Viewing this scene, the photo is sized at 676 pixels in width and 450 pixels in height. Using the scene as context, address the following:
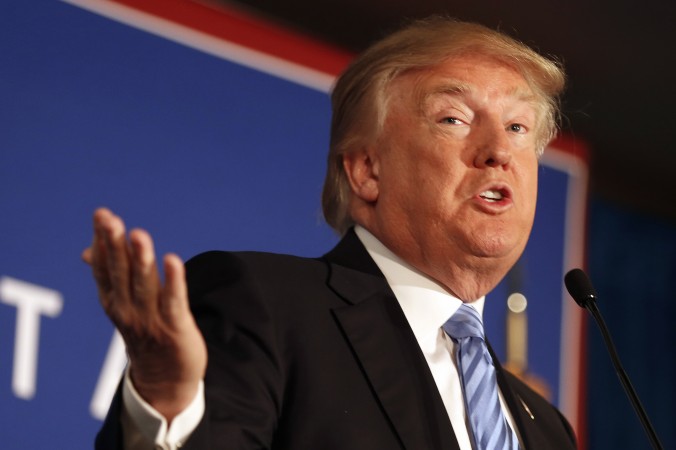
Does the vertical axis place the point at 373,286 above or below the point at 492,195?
below

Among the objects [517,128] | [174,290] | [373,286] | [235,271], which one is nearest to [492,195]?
[517,128]

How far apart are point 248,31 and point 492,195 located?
158 centimetres

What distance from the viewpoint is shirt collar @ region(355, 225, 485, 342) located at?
2.08m

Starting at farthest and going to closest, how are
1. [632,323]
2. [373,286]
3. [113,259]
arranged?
[632,323]
[373,286]
[113,259]

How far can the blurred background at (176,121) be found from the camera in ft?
9.72

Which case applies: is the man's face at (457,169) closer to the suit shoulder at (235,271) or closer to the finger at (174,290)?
the suit shoulder at (235,271)

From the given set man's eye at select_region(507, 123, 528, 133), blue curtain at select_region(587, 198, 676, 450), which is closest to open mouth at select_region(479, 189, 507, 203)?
man's eye at select_region(507, 123, 528, 133)

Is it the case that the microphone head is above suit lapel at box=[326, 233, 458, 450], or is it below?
above

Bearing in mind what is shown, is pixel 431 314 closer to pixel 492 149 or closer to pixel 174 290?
pixel 492 149

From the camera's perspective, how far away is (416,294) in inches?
83.4

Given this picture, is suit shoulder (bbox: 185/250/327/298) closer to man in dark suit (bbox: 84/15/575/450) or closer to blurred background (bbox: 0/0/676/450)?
man in dark suit (bbox: 84/15/575/450)

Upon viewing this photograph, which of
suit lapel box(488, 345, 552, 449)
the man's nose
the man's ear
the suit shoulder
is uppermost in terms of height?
the man's nose

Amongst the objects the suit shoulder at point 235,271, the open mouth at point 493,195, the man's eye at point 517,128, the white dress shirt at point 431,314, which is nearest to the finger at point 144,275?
the suit shoulder at point 235,271

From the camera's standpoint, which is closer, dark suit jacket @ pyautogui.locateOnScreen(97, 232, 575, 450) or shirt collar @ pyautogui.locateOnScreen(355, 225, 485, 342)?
dark suit jacket @ pyautogui.locateOnScreen(97, 232, 575, 450)
